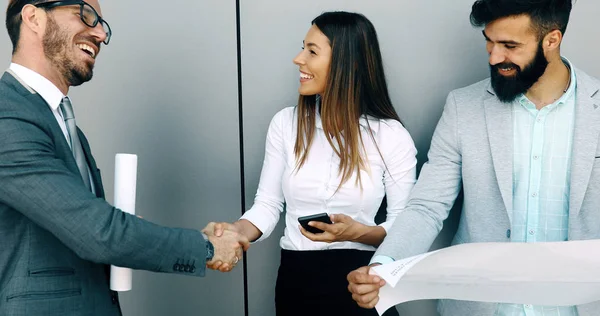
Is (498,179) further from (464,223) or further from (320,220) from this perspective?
(320,220)

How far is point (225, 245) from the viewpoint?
200cm

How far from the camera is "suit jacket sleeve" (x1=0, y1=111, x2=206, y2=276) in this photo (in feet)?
4.95

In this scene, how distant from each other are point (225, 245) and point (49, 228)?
0.60 meters

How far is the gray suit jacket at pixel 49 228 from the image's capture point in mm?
1514

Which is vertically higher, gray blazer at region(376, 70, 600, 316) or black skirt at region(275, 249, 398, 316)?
gray blazer at region(376, 70, 600, 316)

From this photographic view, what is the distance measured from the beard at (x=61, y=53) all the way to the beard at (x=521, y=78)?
4.10ft

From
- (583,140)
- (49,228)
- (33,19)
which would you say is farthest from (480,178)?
(33,19)

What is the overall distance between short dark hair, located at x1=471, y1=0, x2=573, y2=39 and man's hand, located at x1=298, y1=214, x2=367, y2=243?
0.75 metres

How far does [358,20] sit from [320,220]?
29.2 inches

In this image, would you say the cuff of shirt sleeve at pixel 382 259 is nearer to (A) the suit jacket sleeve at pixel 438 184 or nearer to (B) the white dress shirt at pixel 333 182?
(A) the suit jacket sleeve at pixel 438 184

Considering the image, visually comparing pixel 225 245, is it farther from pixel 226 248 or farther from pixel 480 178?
pixel 480 178

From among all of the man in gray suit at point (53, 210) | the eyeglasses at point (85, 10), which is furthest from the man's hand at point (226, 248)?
the eyeglasses at point (85, 10)

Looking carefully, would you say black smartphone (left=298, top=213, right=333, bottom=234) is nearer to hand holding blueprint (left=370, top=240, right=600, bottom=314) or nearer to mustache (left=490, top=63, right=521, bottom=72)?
hand holding blueprint (left=370, top=240, right=600, bottom=314)

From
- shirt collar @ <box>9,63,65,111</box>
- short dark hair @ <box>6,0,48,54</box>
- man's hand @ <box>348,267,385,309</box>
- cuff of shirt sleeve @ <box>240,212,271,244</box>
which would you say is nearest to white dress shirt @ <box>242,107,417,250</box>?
cuff of shirt sleeve @ <box>240,212,271,244</box>
